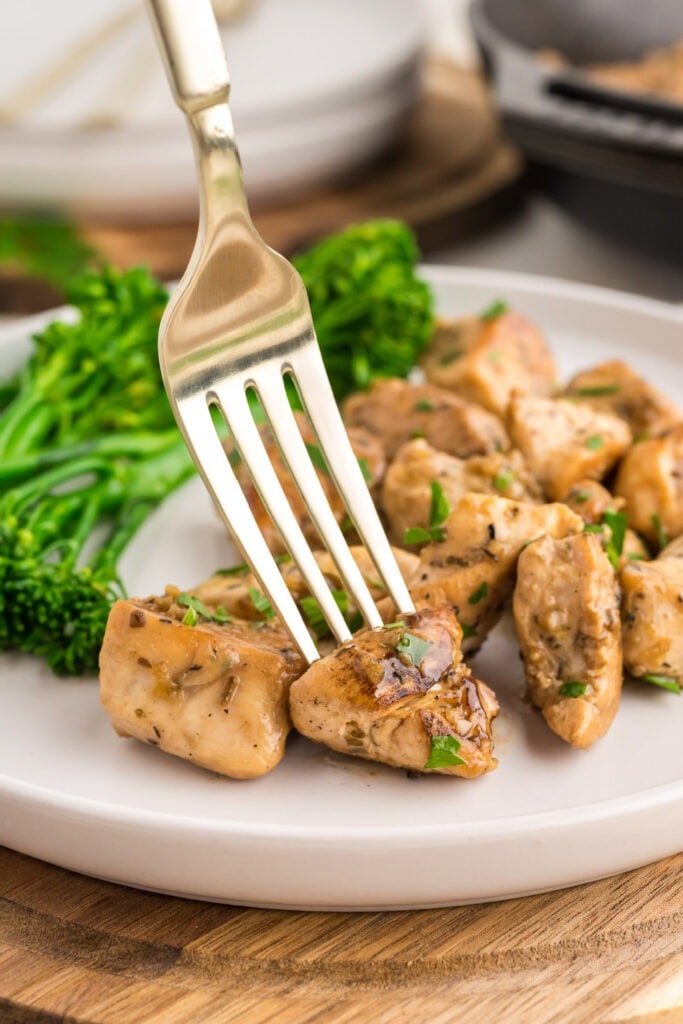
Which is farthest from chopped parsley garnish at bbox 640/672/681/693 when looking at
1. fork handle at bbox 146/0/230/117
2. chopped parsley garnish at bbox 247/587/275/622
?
fork handle at bbox 146/0/230/117

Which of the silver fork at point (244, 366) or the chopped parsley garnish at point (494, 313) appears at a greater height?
the silver fork at point (244, 366)

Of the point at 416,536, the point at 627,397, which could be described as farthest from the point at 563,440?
the point at 416,536

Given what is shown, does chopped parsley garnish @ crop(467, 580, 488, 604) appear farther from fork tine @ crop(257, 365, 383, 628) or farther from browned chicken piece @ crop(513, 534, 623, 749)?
fork tine @ crop(257, 365, 383, 628)

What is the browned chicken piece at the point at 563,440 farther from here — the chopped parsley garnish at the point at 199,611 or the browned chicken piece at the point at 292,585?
the chopped parsley garnish at the point at 199,611

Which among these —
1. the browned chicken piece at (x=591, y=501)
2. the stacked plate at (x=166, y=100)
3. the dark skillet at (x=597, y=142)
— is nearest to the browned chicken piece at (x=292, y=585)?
the browned chicken piece at (x=591, y=501)

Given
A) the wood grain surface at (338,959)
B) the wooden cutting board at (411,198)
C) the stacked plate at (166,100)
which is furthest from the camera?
the wooden cutting board at (411,198)
